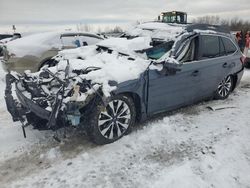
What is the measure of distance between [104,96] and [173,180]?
4.70 ft

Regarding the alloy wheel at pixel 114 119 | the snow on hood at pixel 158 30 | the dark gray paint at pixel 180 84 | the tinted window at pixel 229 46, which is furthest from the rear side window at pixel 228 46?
the alloy wheel at pixel 114 119

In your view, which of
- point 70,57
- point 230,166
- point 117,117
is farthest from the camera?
point 70,57

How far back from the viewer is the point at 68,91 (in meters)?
4.03

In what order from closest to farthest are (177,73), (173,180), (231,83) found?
(173,180) → (177,73) → (231,83)

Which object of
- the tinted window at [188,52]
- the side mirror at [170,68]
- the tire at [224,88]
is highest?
the tinted window at [188,52]

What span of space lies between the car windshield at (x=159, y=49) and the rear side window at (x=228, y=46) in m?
1.69

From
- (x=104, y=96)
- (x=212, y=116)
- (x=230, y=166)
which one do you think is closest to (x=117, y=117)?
(x=104, y=96)

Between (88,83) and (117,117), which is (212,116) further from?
(88,83)

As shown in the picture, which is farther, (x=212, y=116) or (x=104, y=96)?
(x=212, y=116)

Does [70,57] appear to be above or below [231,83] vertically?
above

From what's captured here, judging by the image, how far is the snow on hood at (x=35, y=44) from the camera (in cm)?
791

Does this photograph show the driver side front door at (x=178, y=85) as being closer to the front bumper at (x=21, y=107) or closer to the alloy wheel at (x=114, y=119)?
the alloy wheel at (x=114, y=119)

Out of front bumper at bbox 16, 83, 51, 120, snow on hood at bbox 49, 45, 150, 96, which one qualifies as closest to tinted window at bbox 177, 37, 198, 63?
snow on hood at bbox 49, 45, 150, 96

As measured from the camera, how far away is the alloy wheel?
4.17m
